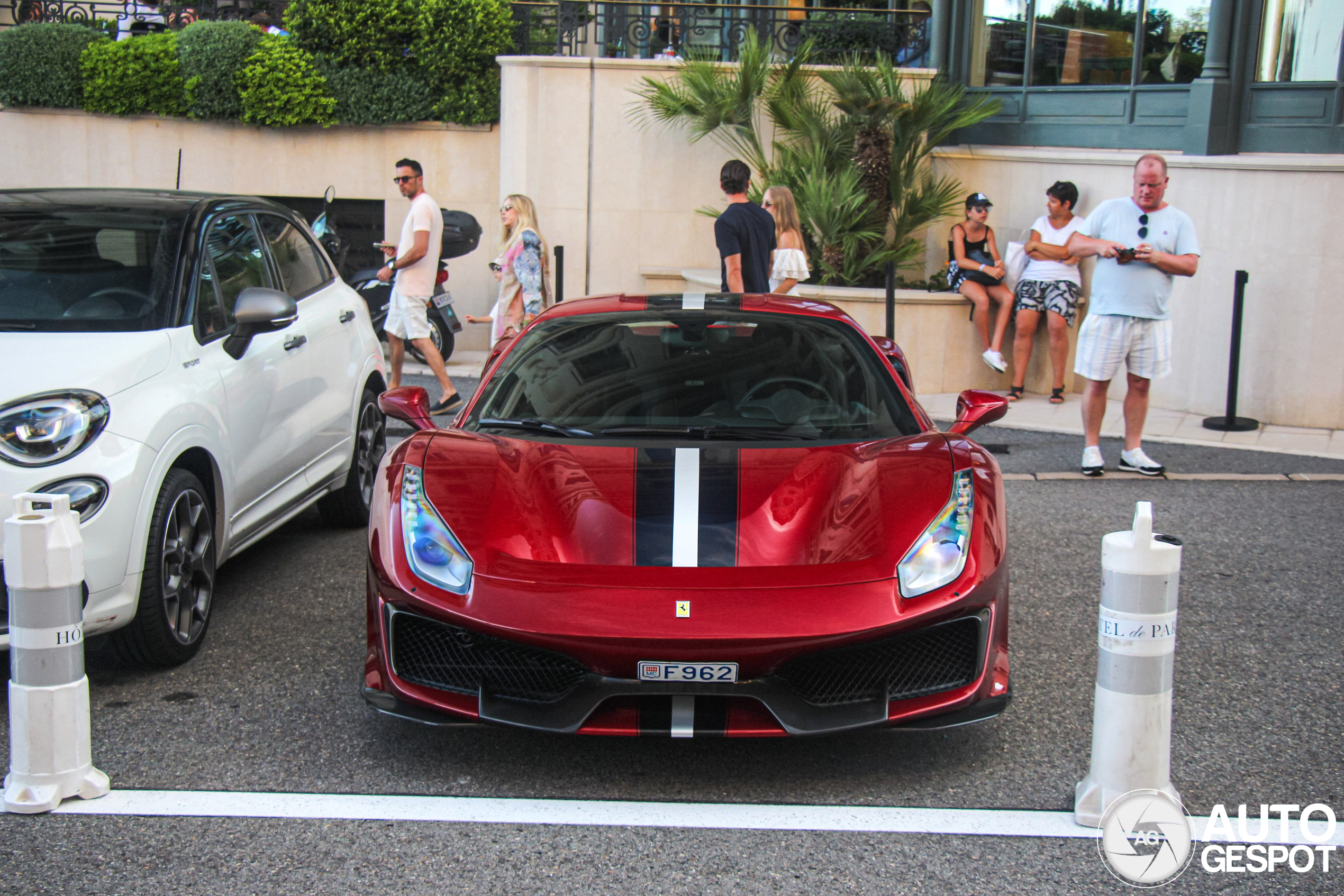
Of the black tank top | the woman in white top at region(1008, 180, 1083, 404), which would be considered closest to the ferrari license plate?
the woman in white top at region(1008, 180, 1083, 404)

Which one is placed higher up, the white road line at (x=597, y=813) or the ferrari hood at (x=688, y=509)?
the ferrari hood at (x=688, y=509)

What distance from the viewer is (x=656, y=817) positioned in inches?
144

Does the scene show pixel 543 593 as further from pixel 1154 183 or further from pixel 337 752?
pixel 1154 183

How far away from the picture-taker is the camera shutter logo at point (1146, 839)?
3338mm

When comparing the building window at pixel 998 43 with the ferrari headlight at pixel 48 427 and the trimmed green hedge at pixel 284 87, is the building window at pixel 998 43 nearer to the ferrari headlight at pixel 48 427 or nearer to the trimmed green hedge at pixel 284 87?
the trimmed green hedge at pixel 284 87

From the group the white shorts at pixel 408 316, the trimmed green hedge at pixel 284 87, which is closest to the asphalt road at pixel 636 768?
the white shorts at pixel 408 316

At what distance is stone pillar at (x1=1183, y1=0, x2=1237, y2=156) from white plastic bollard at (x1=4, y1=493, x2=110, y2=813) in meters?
10.2

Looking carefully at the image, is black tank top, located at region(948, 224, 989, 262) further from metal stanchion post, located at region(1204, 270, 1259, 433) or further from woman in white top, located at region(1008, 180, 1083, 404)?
metal stanchion post, located at region(1204, 270, 1259, 433)

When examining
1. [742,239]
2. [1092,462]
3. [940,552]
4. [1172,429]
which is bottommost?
[1172,429]

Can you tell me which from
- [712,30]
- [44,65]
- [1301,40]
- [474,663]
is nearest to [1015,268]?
[1301,40]

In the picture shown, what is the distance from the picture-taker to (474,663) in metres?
3.81

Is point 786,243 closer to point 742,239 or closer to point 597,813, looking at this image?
point 742,239

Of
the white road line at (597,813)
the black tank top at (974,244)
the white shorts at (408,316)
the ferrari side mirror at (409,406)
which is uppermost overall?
the black tank top at (974,244)

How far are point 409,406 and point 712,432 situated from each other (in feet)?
3.87
